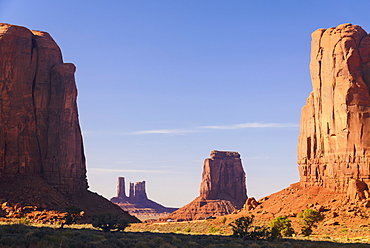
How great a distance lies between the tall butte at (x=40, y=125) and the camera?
280 feet

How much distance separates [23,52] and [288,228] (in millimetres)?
51085

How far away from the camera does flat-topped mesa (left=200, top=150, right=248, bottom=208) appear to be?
186 metres

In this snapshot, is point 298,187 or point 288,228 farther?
point 298,187

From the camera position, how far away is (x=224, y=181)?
615 feet

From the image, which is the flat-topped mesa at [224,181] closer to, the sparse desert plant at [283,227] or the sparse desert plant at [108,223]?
the sparse desert plant at [283,227]

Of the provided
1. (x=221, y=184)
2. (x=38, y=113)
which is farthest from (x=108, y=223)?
(x=221, y=184)

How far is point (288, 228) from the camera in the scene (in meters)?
64.2

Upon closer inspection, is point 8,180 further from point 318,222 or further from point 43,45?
point 318,222

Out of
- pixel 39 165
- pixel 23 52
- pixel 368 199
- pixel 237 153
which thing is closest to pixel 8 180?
pixel 39 165

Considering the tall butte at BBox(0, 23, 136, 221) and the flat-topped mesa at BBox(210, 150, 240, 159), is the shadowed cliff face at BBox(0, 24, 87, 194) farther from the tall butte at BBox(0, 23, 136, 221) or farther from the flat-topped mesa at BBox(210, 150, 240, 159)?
the flat-topped mesa at BBox(210, 150, 240, 159)

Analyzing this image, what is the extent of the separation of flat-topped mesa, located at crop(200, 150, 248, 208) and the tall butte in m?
94.6

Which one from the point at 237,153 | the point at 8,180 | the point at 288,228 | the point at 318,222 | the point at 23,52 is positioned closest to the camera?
the point at 288,228

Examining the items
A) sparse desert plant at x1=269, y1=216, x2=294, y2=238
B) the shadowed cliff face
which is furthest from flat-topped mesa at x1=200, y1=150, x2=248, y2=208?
sparse desert plant at x1=269, y1=216, x2=294, y2=238

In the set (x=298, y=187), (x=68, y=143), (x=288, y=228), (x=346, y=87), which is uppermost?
(x=346, y=87)
